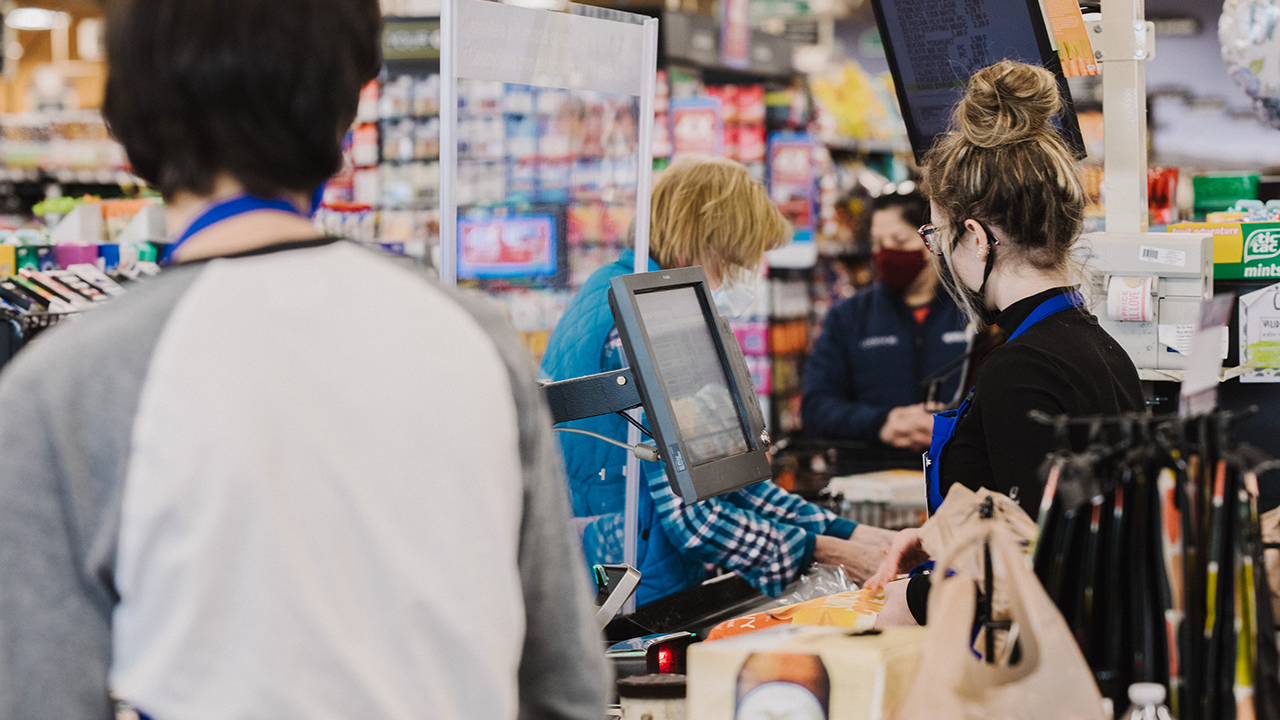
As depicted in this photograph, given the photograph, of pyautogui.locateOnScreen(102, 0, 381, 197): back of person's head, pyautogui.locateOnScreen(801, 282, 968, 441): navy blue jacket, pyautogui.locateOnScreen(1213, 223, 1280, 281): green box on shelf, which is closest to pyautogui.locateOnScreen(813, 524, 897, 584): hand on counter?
pyautogui.locateOnScreen(1213, 223, 1280, 281): green box on shelf

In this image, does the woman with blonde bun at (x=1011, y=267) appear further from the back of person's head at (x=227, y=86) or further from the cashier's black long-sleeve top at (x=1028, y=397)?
the back of person's head at (x=227, y=86)

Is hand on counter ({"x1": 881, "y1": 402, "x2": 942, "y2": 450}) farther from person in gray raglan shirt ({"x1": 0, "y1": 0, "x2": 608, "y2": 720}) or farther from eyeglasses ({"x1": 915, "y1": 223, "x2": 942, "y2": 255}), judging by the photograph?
person in gray raglan shirt ({"x1": 0, "y1": 0, "x2": 608, "y2": 720})

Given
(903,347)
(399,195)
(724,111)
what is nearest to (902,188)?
(903,347)

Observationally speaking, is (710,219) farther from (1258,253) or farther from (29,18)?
(29,18)

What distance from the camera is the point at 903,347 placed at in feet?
16.2

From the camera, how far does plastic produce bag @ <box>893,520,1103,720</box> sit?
1.24 metres

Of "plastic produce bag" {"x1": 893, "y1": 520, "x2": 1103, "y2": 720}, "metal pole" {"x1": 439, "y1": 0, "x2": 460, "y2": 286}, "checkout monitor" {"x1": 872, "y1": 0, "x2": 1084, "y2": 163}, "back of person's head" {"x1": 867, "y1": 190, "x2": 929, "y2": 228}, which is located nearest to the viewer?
"plastic produce bag" {"x1": 893, "y1": 520, "x2": 1103, "y2": 720}

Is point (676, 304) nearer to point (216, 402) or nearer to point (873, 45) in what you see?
point (216, 402)

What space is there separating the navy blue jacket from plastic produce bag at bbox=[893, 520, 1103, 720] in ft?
11.7

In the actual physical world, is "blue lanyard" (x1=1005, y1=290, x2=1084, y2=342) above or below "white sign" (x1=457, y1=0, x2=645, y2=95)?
below

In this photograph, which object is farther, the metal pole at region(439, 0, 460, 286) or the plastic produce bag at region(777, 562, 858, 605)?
the plastic produce bag at region(777, 562, 858, 605)

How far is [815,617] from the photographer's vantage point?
2.03 metres

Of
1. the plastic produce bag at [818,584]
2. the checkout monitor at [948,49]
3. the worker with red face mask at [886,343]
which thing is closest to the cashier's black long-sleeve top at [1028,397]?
the checkout monitor at [948,49]

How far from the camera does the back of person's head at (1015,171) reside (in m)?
1.88
